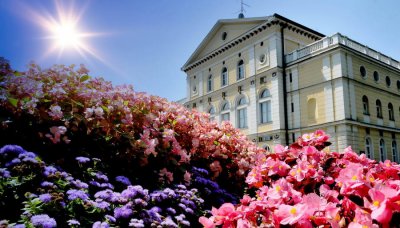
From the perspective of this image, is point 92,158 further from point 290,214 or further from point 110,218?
point 290,214

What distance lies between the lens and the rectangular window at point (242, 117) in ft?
84.8

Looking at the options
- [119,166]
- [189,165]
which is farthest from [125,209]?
[189,165]

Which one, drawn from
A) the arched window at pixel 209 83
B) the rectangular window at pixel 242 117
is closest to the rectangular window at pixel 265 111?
the rectangular window at pixel 242 117

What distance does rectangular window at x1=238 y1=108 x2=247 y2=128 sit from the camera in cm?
2586

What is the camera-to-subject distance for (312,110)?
21781 millimetres

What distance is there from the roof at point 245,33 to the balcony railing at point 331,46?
101 inches

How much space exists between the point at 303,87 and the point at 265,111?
351cm

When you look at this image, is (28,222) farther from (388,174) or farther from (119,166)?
(388,174)

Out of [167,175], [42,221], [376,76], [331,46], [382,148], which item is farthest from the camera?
[376,76]

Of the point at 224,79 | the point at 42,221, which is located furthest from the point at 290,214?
the point at 224,79

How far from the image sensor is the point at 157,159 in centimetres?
400

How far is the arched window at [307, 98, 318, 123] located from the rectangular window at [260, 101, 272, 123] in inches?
116

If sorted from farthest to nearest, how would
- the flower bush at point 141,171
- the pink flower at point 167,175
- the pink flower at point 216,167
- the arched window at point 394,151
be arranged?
the arched window at point 394,151, the pink flower at point 216,167, the pink flower at point 167,175, the flower bush at point 141,171

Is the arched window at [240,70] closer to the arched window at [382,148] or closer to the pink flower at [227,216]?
the arched window at [382,148]
